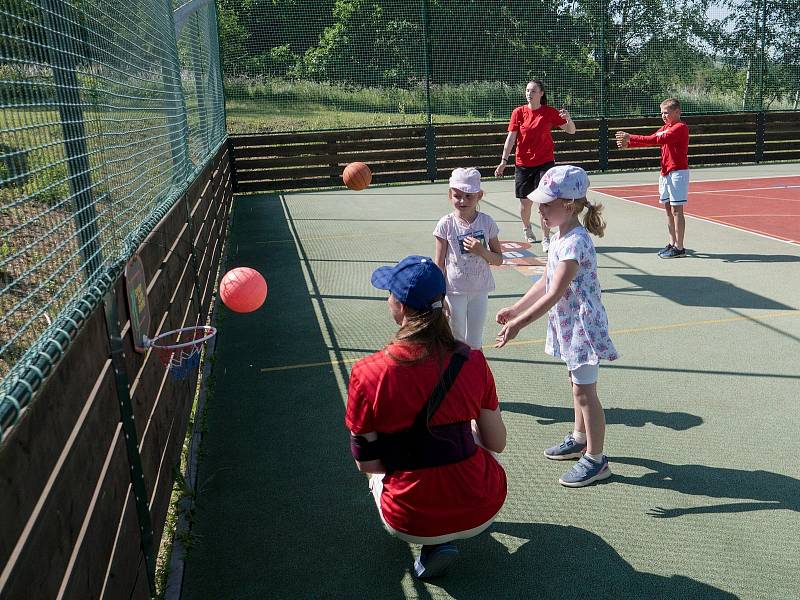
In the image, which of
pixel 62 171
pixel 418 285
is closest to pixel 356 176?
pixel 418 285

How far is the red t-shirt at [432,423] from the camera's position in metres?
3.02

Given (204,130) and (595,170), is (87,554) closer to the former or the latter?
(204,130)

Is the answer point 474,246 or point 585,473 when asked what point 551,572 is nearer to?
point 585,473

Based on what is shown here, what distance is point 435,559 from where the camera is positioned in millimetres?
3305

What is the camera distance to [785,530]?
12.1 ft

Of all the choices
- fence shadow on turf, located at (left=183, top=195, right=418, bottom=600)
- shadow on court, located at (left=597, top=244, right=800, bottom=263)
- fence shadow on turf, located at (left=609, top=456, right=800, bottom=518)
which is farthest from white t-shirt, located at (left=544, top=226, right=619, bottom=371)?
shadow on court, located at (left=597, top=244, right=800, bottom=263)

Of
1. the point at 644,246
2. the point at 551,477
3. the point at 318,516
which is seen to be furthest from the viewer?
the point at 644,246

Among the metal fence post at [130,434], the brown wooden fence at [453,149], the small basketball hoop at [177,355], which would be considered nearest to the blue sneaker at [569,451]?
the small basketball hoop at [177,355]

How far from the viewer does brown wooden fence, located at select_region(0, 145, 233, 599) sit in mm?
1792

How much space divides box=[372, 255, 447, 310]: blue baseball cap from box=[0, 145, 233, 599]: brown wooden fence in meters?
1.15

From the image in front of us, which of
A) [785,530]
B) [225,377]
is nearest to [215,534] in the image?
[225,377]

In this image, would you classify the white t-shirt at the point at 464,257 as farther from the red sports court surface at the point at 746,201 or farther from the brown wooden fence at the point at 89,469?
the red sports court surface at the point at 746,201

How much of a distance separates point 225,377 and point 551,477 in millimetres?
2909

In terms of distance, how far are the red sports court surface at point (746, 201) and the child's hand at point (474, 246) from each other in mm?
7335
